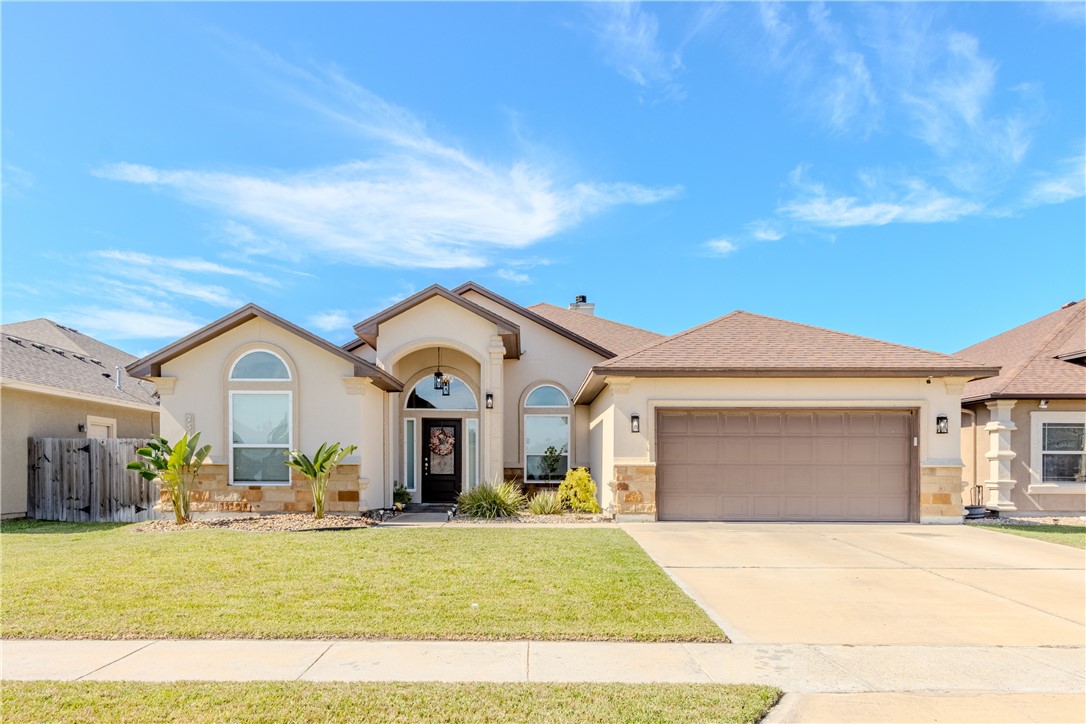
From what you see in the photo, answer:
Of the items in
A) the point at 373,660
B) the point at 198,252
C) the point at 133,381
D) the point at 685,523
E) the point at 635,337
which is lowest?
the point at 685,523

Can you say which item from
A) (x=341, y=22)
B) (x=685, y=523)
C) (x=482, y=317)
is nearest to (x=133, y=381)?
(x=482, y=317)

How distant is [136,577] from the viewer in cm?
720

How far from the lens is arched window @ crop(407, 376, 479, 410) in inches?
636

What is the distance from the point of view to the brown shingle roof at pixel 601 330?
19089mm

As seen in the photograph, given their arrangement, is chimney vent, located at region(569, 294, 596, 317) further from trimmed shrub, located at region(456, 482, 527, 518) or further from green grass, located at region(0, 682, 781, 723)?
green grass, located at region(0, 682, 781, 723)

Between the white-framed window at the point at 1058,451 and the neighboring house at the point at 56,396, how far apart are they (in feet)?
72.0

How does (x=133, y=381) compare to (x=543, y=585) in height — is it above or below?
above

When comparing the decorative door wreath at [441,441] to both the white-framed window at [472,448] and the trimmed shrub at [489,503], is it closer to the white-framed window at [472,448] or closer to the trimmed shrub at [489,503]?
the white-framed window at [472,448]

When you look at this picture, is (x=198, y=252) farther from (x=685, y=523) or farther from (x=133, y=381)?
(x=685, y=523)

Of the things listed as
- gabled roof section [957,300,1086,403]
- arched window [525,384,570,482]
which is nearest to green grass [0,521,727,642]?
arched window [525,384,570,482]

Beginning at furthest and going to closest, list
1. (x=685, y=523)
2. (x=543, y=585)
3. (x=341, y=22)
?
(x=685, y=523) → (x=341, y=22) → (x=543, y=585)

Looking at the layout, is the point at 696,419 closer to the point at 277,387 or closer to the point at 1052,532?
the point at 1052,532

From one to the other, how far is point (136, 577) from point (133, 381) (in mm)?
15341

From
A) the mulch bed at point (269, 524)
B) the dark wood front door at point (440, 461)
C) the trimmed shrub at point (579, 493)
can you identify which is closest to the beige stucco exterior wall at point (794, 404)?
the trimmed shrub at point (579, 493)
